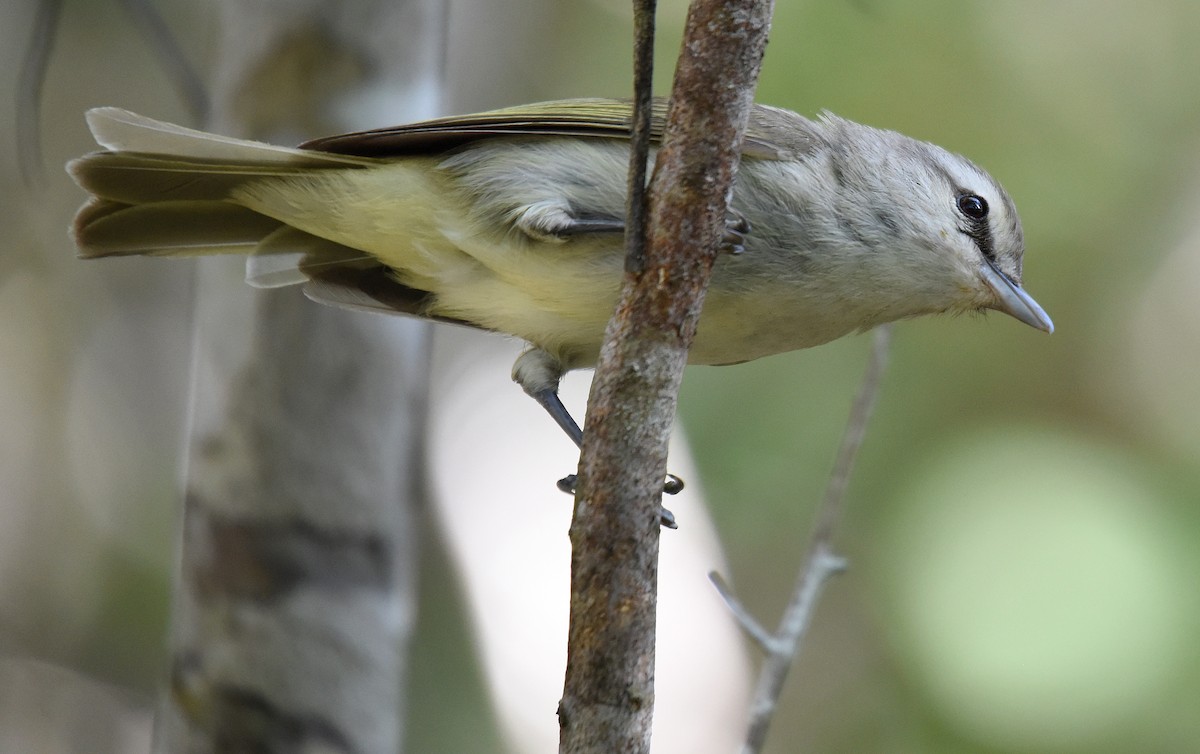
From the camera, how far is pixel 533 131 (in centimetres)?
307

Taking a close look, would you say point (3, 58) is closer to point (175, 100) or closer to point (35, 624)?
point (175, 100)

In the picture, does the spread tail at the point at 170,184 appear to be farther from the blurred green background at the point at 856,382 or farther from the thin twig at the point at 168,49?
the blurred green background at the point at 856,382

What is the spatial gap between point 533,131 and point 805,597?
53.4 inches

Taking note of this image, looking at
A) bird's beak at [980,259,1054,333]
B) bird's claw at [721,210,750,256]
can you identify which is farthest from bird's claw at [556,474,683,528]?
bird's beak at [980,259,1054,333]

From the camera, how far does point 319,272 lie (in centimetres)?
331

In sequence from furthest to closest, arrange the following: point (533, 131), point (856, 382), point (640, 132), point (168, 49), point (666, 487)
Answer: point (856, 382) < point (168, 49) < point (533, 131) < point (666, 487) < point (640, 132)

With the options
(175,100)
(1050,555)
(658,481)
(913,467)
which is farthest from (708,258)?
(175,100)

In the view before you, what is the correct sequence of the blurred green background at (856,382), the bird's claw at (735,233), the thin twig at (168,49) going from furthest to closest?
the blurred green background at (856,382)
the thin twig at (168,49)
the bird's claw at (735,233)

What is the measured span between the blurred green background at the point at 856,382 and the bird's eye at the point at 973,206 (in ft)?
6.88

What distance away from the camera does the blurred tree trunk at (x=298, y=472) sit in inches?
130

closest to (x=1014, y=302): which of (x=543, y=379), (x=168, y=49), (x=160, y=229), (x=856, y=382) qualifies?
(x=543, y=379)

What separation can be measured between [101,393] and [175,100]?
1921 millimetres

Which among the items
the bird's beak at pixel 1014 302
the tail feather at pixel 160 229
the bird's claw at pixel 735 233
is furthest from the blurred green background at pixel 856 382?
the bird's claw at pixel 735 233

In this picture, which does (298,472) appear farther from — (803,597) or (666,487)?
(803,597)
